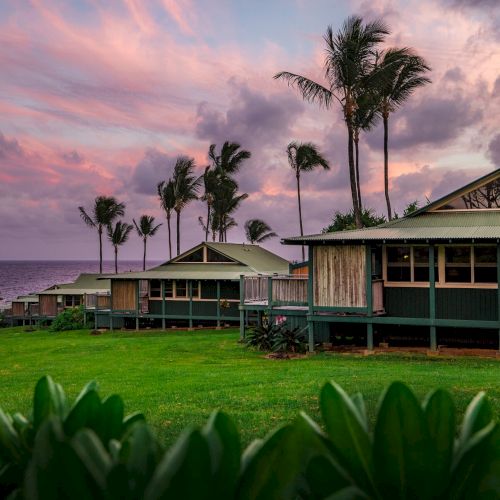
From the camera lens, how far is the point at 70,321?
3969cm

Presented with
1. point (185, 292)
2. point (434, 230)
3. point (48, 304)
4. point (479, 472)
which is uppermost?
point (434, 230)

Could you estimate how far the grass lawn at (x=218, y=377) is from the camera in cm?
1052

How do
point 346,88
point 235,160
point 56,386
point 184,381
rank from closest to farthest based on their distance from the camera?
point 56,386 < point 184,381 < point 346,88 < point 235,160

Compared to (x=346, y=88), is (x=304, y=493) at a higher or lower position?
lower

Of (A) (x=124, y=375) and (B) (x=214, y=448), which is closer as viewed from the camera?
(B) (x=214, y=448)

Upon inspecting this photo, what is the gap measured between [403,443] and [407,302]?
20492 mm

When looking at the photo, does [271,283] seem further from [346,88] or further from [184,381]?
[346,88]

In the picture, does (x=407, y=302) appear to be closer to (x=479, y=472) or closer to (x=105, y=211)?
(x=479, y=472)

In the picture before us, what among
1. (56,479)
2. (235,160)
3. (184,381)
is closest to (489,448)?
(56,479)

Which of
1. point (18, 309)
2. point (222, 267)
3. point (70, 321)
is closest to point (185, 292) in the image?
point (222, 267)

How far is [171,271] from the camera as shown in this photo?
122 ft

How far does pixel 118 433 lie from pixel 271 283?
833 inches

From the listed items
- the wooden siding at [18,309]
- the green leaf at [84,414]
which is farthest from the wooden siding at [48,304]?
the green leaf at [84,414]

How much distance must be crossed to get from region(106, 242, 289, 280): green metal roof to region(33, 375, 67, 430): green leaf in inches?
1255
